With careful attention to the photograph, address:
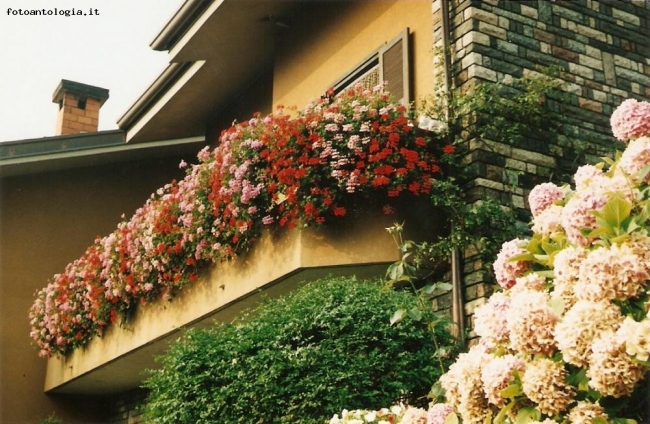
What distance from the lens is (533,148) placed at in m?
7.34

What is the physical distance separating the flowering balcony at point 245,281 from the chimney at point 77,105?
16.0ft

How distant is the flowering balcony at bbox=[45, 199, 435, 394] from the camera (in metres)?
7.12

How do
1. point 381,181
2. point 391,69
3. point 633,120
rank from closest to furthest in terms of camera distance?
point 633,120 < point 381,181 < point 391,69

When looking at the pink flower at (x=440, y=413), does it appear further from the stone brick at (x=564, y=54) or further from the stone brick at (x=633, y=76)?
the stone brick at (x=633, y=76)

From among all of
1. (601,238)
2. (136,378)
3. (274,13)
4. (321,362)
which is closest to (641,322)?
(601,238)

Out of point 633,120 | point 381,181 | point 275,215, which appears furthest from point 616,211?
point 275,215

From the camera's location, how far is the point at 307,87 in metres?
10.1

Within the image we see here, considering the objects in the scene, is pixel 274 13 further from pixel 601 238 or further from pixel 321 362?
pixel 601 238

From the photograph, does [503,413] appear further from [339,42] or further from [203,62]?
[203,62]

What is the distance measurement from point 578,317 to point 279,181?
4.53m

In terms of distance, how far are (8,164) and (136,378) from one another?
3.81m

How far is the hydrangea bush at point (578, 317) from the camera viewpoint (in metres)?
2.97

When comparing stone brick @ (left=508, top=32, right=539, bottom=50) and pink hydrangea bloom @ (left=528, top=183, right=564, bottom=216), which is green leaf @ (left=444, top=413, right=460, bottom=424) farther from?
stone brick @ (left=508, top=32, right=539, bottom=50)

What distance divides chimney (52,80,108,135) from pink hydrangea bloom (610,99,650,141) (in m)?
12.4
